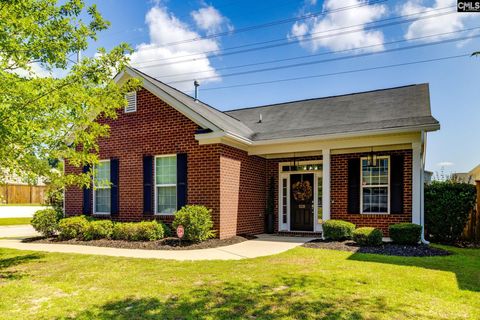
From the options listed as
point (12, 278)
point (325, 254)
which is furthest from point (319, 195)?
point (12, 278)

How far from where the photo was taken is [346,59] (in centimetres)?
1881

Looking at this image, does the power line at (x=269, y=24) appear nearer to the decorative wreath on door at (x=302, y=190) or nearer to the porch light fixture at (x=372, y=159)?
the porch light fixture at (x=372, y=159)

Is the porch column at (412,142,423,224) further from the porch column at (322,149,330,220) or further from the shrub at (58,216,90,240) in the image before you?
the shrub at (58,216,90,240)

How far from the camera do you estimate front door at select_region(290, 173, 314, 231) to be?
13023mm

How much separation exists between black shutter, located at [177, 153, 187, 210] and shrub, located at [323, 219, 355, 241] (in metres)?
4.48

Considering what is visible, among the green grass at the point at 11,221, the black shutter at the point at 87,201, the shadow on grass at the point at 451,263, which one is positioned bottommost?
the green grass at the point at 11,221

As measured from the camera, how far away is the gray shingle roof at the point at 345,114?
11.0m

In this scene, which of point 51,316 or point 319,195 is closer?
point 51,316

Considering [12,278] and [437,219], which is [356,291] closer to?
[12,278]

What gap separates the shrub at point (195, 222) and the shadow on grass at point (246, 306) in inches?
184

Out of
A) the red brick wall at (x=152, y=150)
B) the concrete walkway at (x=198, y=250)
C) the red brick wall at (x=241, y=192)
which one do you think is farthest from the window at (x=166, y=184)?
the concrete walkway at (x=198, y=250)

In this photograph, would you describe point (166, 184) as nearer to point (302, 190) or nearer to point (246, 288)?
point (302, 190)

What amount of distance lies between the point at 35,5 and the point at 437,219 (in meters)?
12.0

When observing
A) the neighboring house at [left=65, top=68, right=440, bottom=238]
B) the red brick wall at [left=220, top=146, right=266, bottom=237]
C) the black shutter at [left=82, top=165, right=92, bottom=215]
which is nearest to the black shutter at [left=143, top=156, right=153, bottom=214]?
the neighboring house at [left=65, top=68, right=440, bottom=238]
